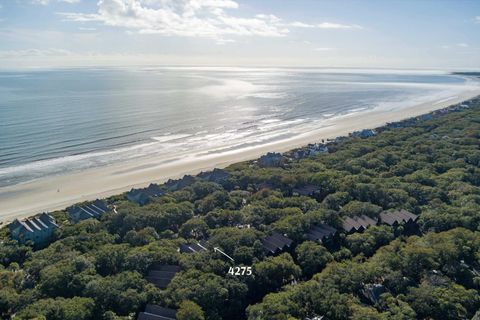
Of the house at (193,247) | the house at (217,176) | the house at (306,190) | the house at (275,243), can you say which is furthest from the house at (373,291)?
the house at (217,176)

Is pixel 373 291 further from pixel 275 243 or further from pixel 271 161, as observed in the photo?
pixel 271 161

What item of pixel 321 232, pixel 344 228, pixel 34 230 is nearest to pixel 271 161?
pixel 344 228

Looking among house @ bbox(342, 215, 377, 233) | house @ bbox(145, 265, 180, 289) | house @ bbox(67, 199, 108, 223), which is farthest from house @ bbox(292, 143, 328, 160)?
house @ bbox(145, 265, 180, 289)

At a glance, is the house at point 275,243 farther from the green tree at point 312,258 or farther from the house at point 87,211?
the house at point 87,211

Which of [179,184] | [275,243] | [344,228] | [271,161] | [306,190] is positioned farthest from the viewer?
[271,161]

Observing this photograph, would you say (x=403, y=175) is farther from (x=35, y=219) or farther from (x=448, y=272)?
(x=35, y=219)

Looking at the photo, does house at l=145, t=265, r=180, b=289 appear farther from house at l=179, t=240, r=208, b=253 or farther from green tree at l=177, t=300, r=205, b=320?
green tree at l=177, t=300, r=205, b=320
